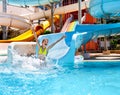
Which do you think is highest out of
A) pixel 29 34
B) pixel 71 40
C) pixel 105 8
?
pixel 105 8

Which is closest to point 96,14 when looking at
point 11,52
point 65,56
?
point 65,56

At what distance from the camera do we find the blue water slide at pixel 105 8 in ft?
39.6

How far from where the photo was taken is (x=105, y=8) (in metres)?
12.5

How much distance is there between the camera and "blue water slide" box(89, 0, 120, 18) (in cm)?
1207

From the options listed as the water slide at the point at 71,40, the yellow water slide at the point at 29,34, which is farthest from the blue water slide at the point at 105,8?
the yellow water slide at the point at 29,34

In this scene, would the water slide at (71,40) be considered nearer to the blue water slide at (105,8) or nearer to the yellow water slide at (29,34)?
the blue water slide at (105,8)

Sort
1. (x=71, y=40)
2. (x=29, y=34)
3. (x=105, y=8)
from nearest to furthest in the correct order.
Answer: (x=71, y=40), (x=105, y=8), (x=29, y=34)

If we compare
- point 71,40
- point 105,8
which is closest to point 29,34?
point 105,8

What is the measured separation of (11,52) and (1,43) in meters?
5.81

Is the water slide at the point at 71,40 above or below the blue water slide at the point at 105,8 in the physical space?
below

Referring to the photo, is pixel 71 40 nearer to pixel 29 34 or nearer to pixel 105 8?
pixel 105 8

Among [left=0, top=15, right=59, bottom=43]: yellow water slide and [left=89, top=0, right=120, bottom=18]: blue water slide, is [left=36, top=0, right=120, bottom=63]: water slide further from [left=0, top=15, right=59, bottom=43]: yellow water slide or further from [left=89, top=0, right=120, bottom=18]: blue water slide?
[left=0, top=15, right=59, bottom=43]: yellow water slide

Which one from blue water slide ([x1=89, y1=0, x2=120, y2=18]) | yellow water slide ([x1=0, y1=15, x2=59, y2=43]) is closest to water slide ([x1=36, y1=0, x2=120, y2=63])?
blue water slide ([x1=89, y1=0, x2=120, y2=18])

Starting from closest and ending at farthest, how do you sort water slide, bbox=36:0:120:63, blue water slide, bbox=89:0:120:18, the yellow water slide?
water slide, bbox=36:0:120:63, blue water slide, bbox=89:0:120:18, the yellow water slide
